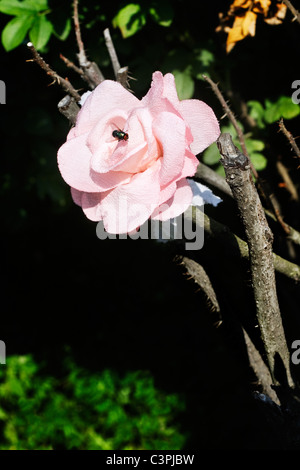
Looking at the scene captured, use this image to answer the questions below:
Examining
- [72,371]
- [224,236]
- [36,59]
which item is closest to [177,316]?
[72,371]

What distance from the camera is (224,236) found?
1.15 m

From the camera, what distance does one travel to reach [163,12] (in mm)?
1545

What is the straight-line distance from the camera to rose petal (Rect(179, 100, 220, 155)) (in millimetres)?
952

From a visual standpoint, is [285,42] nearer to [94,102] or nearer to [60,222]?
[94,102]

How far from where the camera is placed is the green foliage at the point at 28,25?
1579 millimetres

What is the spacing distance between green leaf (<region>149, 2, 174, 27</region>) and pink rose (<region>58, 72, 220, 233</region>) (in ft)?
2.22

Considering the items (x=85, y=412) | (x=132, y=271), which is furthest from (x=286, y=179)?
(x=132, y=271)

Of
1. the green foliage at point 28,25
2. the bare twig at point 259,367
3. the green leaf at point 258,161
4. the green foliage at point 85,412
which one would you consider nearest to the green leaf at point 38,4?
the green foliage at point 28,25

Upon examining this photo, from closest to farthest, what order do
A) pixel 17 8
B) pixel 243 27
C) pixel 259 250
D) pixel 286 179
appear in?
1. pixel 259 250
2. pixel 243 27
3. pixel 17 8
4. pixel 286 179

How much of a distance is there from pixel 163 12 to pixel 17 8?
1.61 feet

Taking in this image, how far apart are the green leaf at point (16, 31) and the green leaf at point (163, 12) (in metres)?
0.40

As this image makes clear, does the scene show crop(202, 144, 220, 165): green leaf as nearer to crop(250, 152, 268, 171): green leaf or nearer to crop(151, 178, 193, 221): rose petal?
crop(250, 152, 268, 171): green leaf

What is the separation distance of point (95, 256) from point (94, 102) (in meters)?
2.75

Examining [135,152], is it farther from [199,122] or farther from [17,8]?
[17,8]
